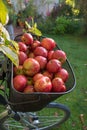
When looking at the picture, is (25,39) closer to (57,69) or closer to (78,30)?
(57,69)

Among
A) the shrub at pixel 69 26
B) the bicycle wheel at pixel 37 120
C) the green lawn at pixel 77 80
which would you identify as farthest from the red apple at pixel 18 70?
the shrub at pixel 69 26

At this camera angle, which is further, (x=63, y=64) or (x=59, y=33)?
(x=59, y=33)

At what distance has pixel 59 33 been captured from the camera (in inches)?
306

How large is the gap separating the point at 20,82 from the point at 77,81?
331 cm

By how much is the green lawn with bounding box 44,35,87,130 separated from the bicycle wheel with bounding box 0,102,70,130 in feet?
0.85

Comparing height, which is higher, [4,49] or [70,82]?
[4,49]

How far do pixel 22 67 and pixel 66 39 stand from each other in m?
5.72

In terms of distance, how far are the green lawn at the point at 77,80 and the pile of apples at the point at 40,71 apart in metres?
1.71

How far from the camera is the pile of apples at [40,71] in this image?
1.55 meters

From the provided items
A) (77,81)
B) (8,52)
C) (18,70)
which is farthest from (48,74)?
(77,81)

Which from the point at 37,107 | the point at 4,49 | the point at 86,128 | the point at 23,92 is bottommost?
the point at 86,128

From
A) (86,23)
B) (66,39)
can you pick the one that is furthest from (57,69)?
(86,23)

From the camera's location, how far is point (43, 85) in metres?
1.51

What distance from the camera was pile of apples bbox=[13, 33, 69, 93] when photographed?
61.2 inches
